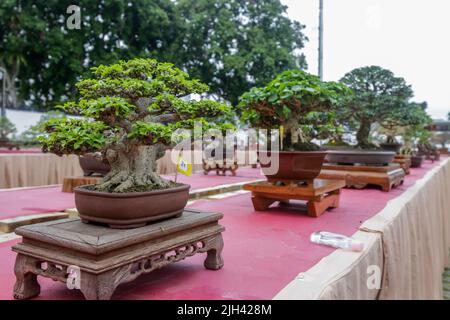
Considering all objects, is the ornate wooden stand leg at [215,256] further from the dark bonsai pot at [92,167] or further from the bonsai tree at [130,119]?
the dark bonsai pot at [92,167]

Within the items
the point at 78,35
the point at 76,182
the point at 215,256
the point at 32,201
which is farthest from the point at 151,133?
the point at 78,35

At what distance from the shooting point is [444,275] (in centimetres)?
618

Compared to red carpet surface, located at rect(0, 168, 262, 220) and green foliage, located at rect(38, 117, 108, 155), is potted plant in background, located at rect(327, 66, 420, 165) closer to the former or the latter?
red carpet surface, located at rect(0, 168, 262, 220)

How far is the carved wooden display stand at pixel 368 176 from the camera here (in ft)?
14.4

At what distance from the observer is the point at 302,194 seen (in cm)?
284

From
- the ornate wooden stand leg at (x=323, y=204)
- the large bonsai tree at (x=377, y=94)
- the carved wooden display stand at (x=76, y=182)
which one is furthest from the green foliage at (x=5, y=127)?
the ornate wooden stand leg at (x=323, y=204)

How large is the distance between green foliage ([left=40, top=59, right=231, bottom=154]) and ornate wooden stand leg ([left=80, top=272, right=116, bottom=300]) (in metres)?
0.47

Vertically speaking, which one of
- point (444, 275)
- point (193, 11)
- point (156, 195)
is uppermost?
point (193, 11)

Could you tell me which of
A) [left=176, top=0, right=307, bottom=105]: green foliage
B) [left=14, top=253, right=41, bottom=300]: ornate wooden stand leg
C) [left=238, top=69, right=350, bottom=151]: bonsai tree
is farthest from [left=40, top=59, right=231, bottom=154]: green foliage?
[left=176, top=0, right=307, bottom=105]: green foliage

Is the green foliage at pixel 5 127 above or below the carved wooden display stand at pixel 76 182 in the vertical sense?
above

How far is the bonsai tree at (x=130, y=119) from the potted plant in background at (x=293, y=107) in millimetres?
1242
